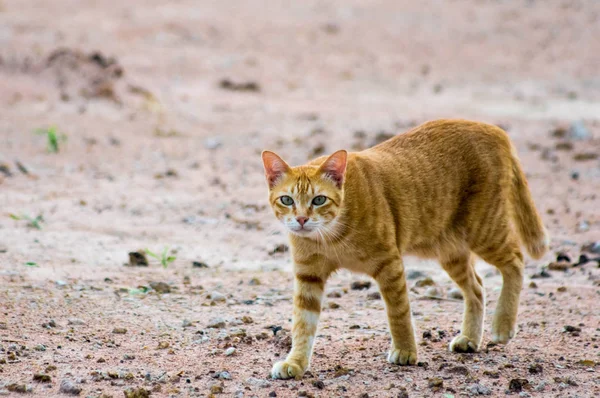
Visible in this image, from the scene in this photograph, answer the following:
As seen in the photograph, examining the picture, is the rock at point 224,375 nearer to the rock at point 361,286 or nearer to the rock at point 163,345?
the rock at point 163,345

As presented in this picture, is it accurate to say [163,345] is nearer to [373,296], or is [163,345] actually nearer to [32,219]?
[373,296]

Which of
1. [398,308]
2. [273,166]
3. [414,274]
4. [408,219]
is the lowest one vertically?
[414,274]

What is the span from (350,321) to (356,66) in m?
10.1

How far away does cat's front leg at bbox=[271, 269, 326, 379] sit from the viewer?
4605 millimetres

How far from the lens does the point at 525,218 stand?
554 cm

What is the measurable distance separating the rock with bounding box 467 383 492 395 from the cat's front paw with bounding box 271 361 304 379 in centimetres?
85

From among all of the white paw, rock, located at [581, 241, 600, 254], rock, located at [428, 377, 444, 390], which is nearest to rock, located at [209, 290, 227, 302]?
the white paw

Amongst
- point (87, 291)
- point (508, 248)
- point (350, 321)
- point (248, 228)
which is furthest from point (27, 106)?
point (508, 248)

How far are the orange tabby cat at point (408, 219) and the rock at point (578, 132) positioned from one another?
216 inches

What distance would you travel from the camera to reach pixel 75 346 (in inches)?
196

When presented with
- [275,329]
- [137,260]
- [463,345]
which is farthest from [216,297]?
[463,345]

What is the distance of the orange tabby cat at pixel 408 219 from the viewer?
4734 mm

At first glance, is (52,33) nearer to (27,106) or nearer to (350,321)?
(27,106)

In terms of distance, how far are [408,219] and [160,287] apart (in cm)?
193
